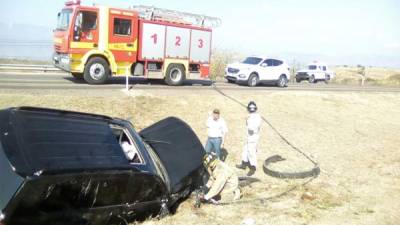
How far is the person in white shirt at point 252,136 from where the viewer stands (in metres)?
10.6

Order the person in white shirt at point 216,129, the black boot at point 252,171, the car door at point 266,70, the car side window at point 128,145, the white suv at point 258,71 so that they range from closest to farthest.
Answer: the car side window at point 128,145 → the person in white shirt at point 216,129 → the black boot at point 252,171 → the white suv at point 258,71 → the car door at point 266,70

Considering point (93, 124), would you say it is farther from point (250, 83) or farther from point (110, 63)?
point (250, 83)

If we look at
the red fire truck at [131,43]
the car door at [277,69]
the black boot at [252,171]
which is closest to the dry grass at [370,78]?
the car door at [277,69]

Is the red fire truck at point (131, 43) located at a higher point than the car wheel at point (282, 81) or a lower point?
higher

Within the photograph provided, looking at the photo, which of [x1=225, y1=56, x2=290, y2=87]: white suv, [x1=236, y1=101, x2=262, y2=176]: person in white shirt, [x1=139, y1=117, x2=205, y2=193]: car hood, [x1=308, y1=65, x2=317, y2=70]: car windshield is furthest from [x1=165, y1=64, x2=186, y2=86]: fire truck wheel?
[x1=308, y1=65, x2=317, y2=70]: car windshield

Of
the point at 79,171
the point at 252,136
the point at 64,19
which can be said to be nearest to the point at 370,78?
the point at 64,19

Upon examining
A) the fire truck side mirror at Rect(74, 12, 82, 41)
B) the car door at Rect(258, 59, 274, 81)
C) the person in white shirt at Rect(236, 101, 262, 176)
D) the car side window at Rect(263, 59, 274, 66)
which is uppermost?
the fire truck side mirror at Rect(74, 12, 82, 41)

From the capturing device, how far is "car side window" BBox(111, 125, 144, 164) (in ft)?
21.2

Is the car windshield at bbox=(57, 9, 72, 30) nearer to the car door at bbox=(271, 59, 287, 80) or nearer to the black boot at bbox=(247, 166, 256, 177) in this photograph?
the black boot at bbox=(247, 166, 256, 177)

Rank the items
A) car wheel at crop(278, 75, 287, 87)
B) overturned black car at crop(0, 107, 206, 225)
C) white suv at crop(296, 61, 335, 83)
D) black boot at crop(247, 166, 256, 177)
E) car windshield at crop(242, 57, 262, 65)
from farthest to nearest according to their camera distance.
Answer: white suv at crop(296, 61, 335, 83), car wheel at crop(278, 75, 287, 87), car windshield at crop(242, 57, 262, 65), black boot at crop(247, 166, 256, 177), overturned black car at crop(0, 107, 206, 225)

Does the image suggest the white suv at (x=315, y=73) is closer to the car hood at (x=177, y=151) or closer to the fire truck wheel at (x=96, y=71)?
the fire truck wheel at (x=96, y=71)

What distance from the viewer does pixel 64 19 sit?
18219 mm

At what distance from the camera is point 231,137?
46.8 ft

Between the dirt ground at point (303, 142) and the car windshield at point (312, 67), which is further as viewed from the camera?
the car windshield at point (312, 67)
